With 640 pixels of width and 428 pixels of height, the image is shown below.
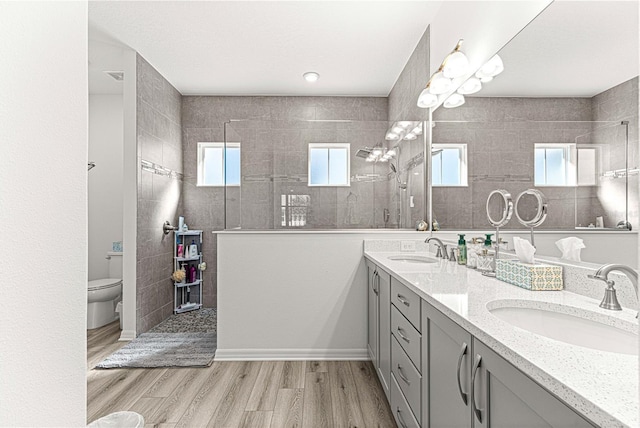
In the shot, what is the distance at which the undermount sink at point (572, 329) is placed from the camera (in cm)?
103

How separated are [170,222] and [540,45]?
3969 mm

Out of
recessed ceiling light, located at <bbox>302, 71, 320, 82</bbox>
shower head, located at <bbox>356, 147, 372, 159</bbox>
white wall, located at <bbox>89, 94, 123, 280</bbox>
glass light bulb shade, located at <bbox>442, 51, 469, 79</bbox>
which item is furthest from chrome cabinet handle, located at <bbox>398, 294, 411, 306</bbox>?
white wall, located at <bbox>89, 94, 123, 280</bbox>

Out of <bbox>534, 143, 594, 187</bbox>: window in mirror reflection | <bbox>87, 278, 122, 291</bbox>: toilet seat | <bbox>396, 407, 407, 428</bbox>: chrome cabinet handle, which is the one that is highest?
<bbox>534, 143, 594, 187</bbox>: window in mirror reflection

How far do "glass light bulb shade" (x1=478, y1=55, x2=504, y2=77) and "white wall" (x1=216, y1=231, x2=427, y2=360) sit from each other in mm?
1330

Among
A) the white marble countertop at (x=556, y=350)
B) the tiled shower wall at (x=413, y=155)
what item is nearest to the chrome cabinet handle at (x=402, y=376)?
the white marble countertop at (x=556, y=350)

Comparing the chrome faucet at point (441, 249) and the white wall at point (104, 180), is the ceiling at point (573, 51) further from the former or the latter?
the white wall at point (104, 180)

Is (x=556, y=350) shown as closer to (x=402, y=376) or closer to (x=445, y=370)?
(x=445, y=370)

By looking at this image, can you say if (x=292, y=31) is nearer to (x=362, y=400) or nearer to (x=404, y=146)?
(x=404, y=146)

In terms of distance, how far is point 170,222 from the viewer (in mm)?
4406

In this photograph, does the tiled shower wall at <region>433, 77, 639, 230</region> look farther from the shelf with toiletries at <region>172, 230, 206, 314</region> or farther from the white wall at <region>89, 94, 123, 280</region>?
the white wall at <region>89, 94, 123, 280</region>

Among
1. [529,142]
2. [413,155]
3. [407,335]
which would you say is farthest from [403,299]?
[413,155]

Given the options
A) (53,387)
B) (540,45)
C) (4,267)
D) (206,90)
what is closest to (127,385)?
(53,387)

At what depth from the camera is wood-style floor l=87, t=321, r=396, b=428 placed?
6.93 ft

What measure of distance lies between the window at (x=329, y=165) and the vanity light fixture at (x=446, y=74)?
0.92m
